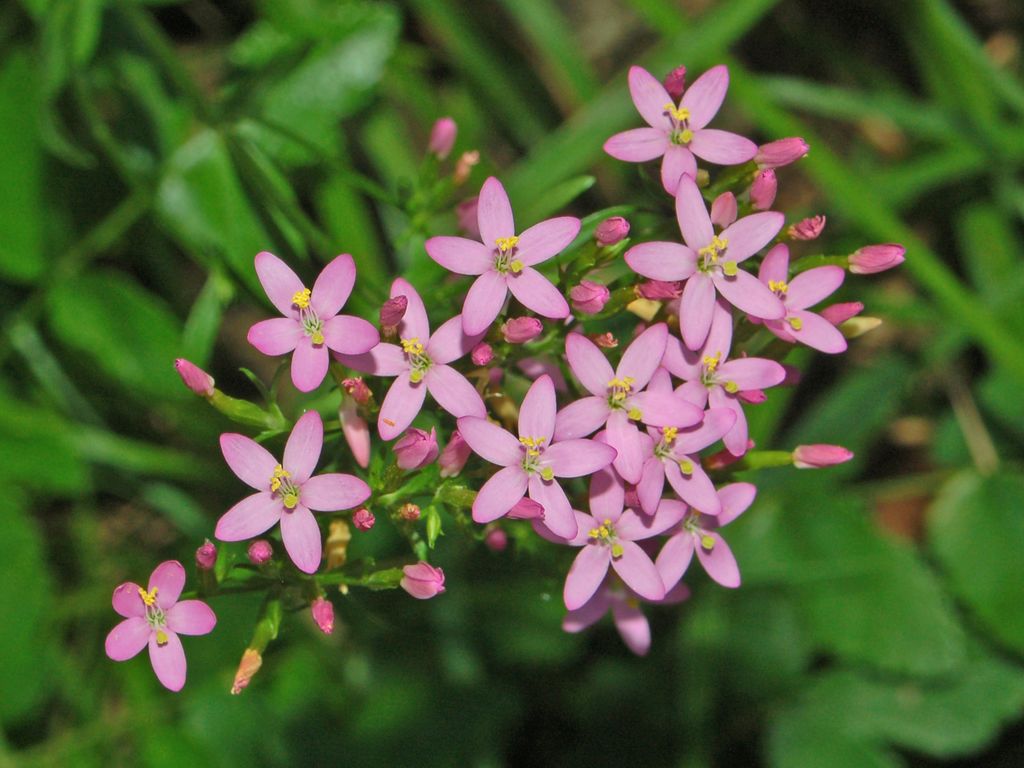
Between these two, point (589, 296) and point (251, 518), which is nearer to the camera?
point (251, 518)

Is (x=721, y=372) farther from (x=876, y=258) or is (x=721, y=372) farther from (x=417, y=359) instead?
(x=417, y=359)

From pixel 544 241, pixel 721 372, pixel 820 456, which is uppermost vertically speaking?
pixel 544 241

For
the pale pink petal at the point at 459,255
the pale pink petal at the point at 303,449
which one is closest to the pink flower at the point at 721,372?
the pale pink petal at the point at 459,255

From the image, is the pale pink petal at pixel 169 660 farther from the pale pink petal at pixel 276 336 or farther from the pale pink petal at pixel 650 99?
the pale pink petal at pixel 650 99

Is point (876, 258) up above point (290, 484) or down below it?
below

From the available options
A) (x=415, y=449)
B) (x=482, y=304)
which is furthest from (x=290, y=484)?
(x=482, y=304)

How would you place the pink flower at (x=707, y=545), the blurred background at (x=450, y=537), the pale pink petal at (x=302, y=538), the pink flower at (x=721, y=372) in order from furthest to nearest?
the blurred background at (x=450, y=537) → the pink flower at (x=707, y=545) → the pink flower at (x=721, y=372) → the pale pink petal at (x=302, y=538)

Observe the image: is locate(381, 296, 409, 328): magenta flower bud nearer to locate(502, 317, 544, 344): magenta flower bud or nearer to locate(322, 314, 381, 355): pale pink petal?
locate(322, 314, 381, 355): pale pink petal

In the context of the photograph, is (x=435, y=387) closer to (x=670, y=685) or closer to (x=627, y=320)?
(x=627, y=320)
